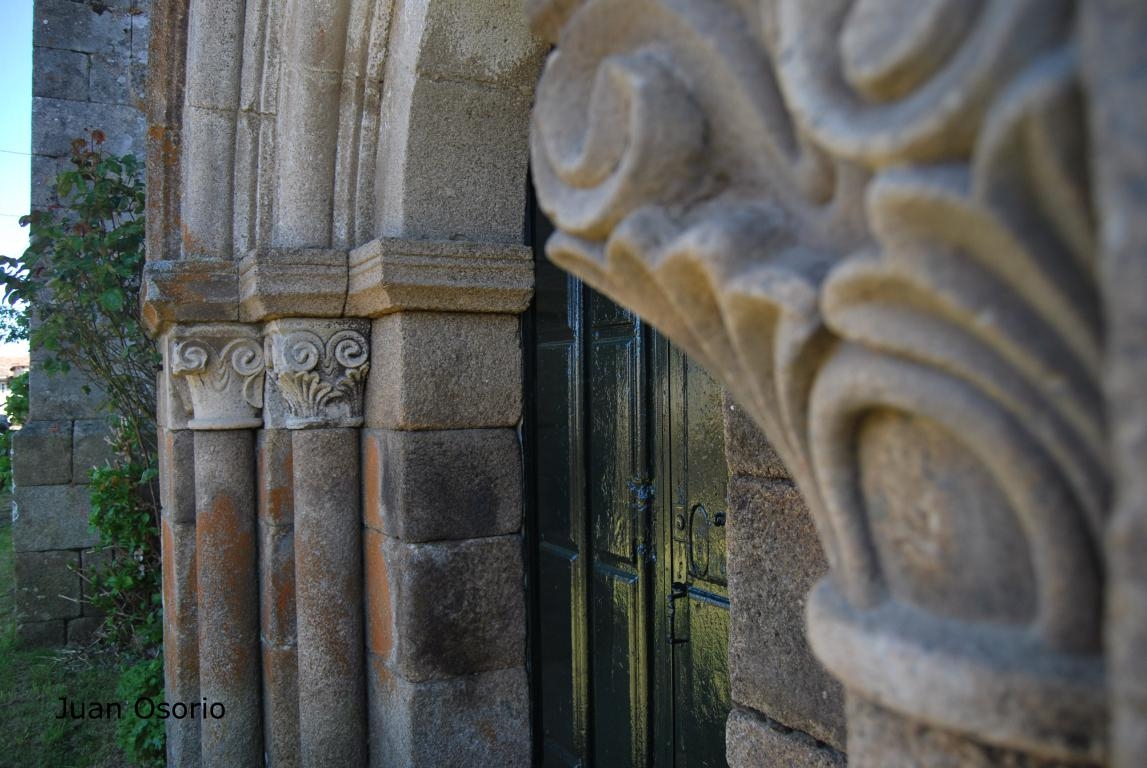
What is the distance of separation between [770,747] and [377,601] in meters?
1.66

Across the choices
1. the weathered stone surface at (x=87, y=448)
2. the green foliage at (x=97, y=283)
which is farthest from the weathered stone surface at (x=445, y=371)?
the weathered stone surface at (x=87, y=448)

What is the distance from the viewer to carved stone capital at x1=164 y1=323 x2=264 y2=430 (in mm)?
2912

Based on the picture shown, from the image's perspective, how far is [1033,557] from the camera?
531 millimetres

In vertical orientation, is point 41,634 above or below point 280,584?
below

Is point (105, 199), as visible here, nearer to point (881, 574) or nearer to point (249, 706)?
point (249, 706)

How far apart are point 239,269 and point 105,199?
2080mm

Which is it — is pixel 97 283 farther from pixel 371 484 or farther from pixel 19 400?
pixel 371 484

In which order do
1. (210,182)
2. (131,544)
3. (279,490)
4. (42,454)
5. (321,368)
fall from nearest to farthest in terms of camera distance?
(321,368), (279,490), (210,182), (131,544), (42,454)

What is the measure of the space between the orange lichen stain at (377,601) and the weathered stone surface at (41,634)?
141 inches

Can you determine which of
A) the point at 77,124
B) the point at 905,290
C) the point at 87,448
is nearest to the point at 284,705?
the point at 905,290

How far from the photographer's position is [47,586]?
5281 millimetres

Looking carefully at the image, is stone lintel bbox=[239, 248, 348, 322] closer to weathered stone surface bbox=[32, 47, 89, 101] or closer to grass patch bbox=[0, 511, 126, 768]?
grass patch bbox=[0, 511, 126, 768]


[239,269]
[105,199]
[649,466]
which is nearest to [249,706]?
[239,269]

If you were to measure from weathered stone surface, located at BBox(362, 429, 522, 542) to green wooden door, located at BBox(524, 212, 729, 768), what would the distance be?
200 mm
